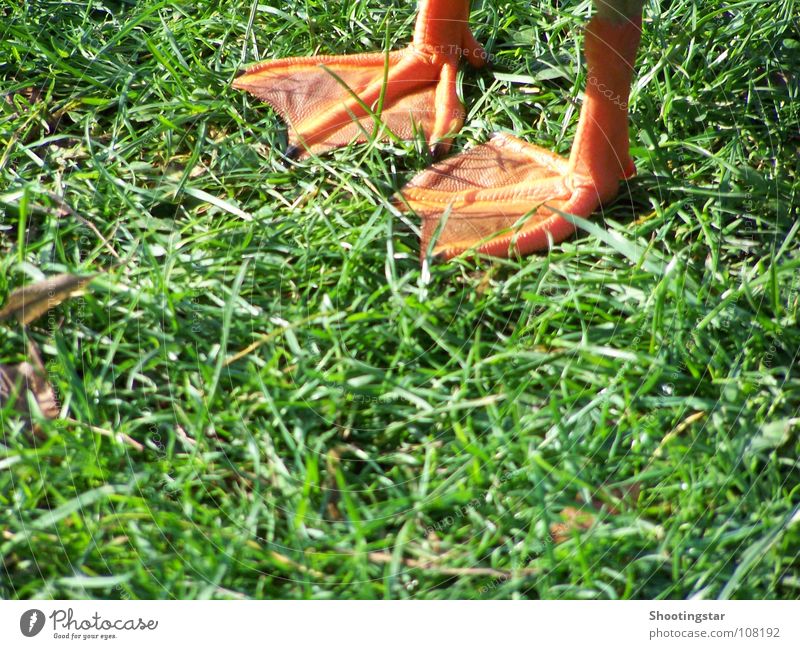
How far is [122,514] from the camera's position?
56.1 inches

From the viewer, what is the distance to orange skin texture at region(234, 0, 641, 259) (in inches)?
70.3

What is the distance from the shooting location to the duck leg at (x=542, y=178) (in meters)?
1.75

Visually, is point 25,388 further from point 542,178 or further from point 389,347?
point 542,178

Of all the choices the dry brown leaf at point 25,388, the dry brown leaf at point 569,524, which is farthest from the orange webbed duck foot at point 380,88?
the dry brown leaf at point 569,524

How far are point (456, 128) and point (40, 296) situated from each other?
96cm

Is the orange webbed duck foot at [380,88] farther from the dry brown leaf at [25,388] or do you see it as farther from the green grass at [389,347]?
the dry brown leaf at [25,388]

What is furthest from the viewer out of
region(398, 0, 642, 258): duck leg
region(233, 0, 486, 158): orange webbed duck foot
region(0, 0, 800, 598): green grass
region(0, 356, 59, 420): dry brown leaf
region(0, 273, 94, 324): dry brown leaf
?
region(233, 0, 486, 158): orange webbed duck foot

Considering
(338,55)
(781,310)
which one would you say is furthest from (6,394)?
(781,310)

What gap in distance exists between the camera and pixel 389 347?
5.44 feet

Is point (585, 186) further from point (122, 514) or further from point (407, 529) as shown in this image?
point (122, 514)

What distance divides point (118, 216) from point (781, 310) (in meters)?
1.28

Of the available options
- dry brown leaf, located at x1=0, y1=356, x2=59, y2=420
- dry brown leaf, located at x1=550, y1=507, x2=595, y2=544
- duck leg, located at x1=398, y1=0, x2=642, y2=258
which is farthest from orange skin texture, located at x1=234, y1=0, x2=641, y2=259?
dry brown leaf, located at x1=0, y1=356, x2=59, y2=420

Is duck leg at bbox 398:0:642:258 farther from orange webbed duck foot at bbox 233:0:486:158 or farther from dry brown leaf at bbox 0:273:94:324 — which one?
dry brown leaf at bbox 0:273:94:324
